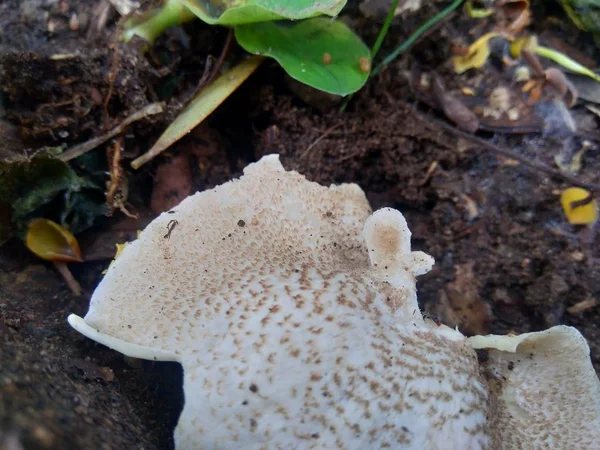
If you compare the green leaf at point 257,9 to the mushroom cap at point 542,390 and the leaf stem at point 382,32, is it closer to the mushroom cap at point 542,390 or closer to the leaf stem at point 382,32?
the leaf stem at point 382,32

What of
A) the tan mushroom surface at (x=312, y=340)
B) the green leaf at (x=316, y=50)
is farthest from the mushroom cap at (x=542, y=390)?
the green leaf at (x=316, y=50)

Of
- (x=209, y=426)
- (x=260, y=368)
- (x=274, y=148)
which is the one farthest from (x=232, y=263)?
(x=274, y=148)

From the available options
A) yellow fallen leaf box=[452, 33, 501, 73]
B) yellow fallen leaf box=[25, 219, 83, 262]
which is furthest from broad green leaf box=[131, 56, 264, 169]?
yellow fallen leaf box=[452, 33, 501, 73]

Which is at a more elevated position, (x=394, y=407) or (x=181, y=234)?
(x=181, y=234)

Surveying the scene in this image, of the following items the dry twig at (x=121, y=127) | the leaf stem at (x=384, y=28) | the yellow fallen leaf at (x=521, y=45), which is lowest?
the yellow fallen leaf at (x=521, y=45)

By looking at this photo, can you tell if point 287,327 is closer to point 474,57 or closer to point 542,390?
point 542,390

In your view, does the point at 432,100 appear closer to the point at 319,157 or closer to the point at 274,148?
the point at 319,157
